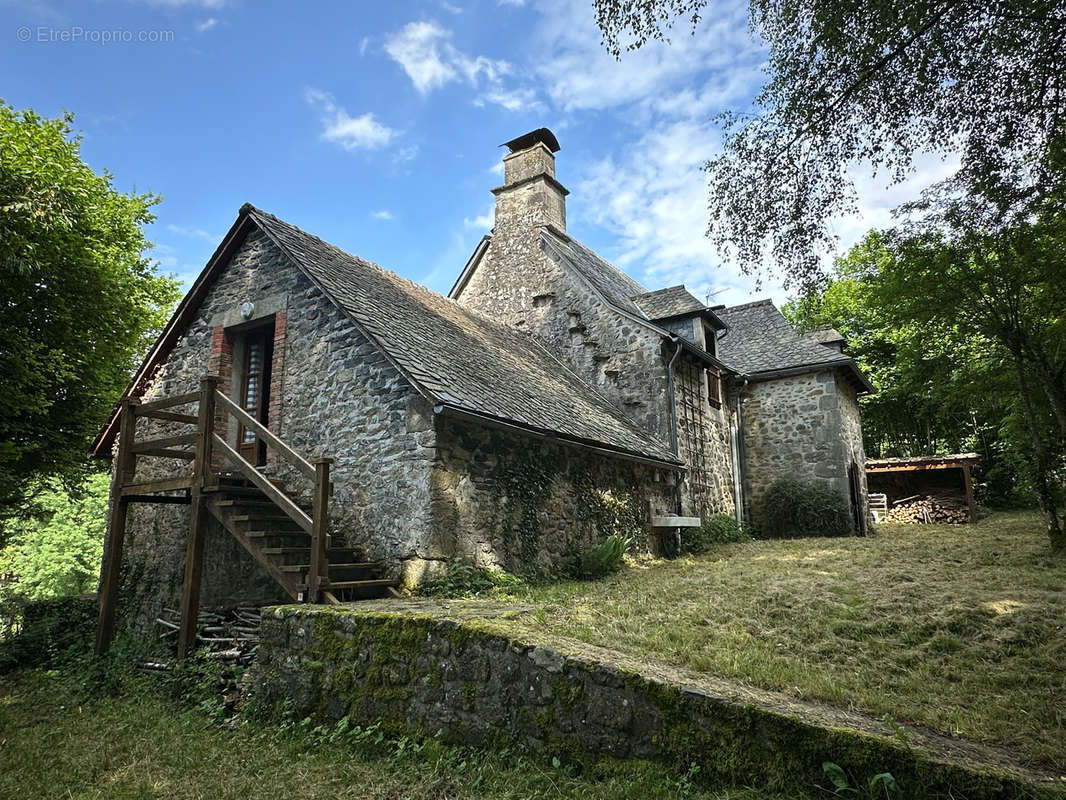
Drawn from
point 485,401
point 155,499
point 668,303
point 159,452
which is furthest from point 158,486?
point 668,303

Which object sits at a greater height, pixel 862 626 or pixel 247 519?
pixel 247 519

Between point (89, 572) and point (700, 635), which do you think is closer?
point (700, 635)

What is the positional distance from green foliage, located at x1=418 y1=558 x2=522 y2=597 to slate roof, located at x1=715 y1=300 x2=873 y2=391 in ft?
37.5

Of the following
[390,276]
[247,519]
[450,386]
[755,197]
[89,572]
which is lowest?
[89,572]

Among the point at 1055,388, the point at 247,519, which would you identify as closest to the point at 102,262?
the point at 247,519

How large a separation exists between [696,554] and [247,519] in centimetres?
858

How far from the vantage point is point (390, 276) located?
12695mm

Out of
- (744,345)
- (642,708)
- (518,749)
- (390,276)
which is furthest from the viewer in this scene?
(744,345)

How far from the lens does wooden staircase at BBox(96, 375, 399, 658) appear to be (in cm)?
693

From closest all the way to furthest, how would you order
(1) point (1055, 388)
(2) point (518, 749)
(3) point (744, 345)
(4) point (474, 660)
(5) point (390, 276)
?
(2) point (518, 749)
(4) point (474, 660)
(1) point (1055, 388)
(5) point (390, 276)
(3) point (744, 345)

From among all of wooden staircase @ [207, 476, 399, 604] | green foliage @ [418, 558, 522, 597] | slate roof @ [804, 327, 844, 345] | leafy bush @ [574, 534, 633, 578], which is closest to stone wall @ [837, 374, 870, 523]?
slate roof @ [804, 327, 844, 345]

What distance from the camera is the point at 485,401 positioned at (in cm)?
853

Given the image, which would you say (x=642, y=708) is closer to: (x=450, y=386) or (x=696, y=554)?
(x=450, y=386)

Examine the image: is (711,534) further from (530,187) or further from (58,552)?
(58,552)
